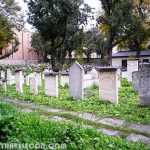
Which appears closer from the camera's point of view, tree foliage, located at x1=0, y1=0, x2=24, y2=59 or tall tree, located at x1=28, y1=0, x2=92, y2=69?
tree foliage, located at x1=0, y1=0, x2=24, y2=59

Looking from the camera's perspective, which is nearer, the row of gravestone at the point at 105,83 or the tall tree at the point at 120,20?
the row of gravestone at the point at 105,83

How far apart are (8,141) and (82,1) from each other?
2484 centimetres

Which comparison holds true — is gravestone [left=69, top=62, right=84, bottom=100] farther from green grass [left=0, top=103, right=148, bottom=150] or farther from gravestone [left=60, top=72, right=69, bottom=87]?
green grass [left=0, top=103, right=148, bottom=150]

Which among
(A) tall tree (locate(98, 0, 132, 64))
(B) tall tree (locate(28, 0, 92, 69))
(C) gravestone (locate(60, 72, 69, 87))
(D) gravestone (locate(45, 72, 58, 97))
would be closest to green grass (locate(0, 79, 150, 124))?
(D) gravestone (locate(45, 72, 58, 97))

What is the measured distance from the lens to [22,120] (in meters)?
6.06

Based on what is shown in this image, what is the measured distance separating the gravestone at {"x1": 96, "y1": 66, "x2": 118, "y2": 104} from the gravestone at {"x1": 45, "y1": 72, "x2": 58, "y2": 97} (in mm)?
2406

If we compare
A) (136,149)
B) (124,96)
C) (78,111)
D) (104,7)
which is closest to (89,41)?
A: (104,7)

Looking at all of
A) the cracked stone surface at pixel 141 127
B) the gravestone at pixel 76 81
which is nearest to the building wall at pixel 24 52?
the gravestone at pixel 76 81

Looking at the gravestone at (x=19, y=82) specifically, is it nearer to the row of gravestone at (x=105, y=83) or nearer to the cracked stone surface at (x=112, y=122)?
the row of gravestone at (x=105, y=83)

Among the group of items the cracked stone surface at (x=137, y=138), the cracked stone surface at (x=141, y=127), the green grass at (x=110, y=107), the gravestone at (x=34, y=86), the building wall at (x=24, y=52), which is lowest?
the cracked stone surface at (x=137, y=138)

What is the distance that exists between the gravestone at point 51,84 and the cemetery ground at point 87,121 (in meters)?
1.01

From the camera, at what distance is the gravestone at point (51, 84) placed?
11.9 m

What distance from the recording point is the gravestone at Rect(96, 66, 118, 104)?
994cm

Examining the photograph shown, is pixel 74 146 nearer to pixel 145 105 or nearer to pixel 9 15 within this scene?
pixel 145 105
